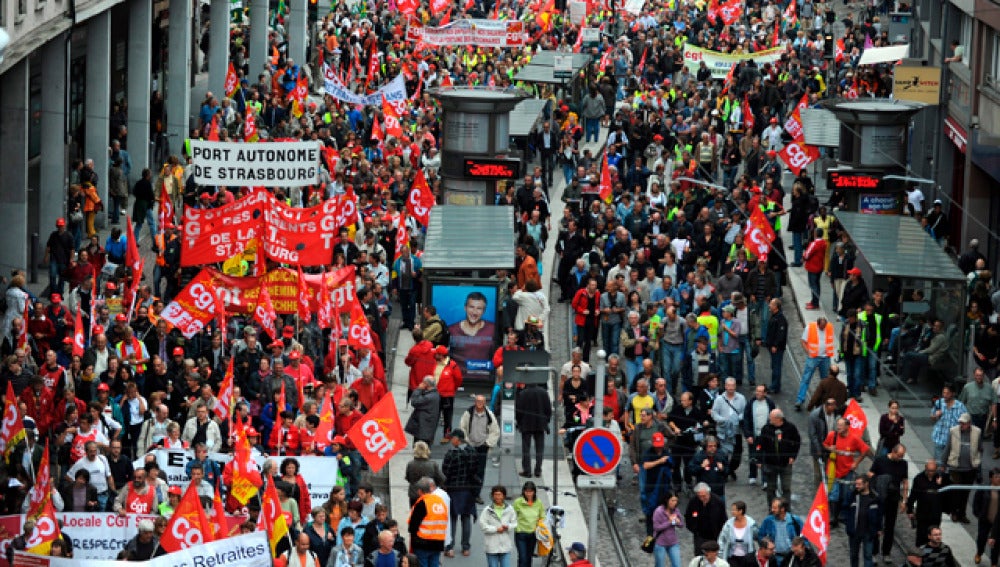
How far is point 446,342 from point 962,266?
1072 cm

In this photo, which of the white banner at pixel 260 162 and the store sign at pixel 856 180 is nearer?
the white banner at pixel 260 162

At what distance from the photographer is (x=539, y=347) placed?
112 ft

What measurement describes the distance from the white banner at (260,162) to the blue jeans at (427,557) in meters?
10.8

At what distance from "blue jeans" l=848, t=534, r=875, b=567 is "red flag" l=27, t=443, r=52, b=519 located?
345 inches

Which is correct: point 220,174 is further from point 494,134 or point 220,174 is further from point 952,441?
point 952,441

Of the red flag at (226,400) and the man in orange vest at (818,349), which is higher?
the red flag at (226,400)

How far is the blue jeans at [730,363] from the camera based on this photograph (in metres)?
34.5

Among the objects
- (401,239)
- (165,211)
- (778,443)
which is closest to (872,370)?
(778,443)

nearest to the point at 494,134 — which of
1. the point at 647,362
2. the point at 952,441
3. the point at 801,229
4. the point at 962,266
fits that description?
the point at 801,229

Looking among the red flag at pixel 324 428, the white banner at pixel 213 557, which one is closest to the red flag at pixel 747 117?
the red flag at pixel 324 428

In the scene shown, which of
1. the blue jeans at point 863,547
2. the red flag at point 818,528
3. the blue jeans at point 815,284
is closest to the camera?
the red flag at point 818,528

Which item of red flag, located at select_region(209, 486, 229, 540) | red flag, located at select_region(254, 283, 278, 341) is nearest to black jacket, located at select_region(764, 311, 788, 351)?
red flag, located at select_region(254, 283, 278, 341)

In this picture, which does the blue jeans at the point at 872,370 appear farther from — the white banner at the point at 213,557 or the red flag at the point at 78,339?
the white banner at the point at 213,557

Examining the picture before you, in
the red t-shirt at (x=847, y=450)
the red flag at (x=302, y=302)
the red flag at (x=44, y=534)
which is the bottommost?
the red t-shirt at (x=847, y=450)
